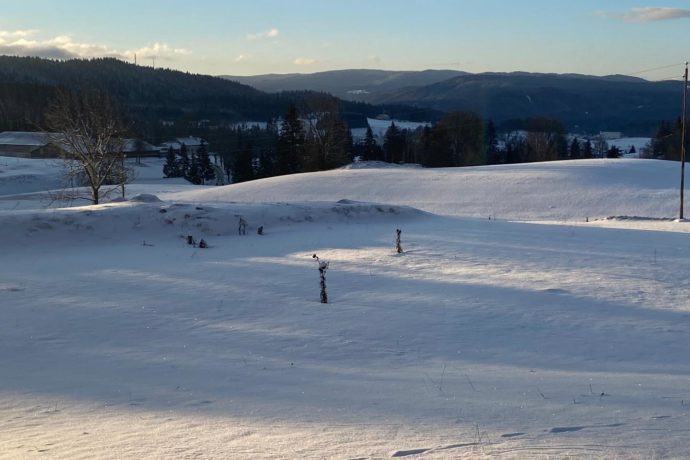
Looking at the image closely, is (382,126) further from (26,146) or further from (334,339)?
(334,339)

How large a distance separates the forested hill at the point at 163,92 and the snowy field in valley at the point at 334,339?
125 meters

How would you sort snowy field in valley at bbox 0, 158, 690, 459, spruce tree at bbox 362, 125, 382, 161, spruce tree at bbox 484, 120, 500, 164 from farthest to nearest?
spruce tree at bbox 484, 120, 500, 164, spruce tree at bbox 362, 125, 382, 161, snowy field in valley at bbox 0, 158, 690, 459

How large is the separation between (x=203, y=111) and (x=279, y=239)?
498 ft

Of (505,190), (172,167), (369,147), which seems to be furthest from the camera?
(172,167)

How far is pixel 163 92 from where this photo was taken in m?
177

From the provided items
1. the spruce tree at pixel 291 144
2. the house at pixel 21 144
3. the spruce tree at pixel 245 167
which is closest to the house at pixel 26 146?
the house at pixel 21 144

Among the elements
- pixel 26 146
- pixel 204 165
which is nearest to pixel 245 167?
pixel 204 165

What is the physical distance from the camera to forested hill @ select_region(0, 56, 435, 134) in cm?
15600

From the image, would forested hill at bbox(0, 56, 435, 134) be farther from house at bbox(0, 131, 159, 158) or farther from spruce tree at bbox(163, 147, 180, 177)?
spruce tree at bbox(163, 147, 180, 177)

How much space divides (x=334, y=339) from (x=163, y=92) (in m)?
179

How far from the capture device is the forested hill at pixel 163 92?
156 m

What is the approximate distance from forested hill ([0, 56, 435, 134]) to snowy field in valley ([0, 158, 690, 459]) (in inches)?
4932

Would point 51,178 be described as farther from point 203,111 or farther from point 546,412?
point 203,111

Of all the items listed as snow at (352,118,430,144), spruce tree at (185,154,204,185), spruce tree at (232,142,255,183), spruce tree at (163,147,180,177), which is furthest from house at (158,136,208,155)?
spruce tree at (232,142,255,183)
